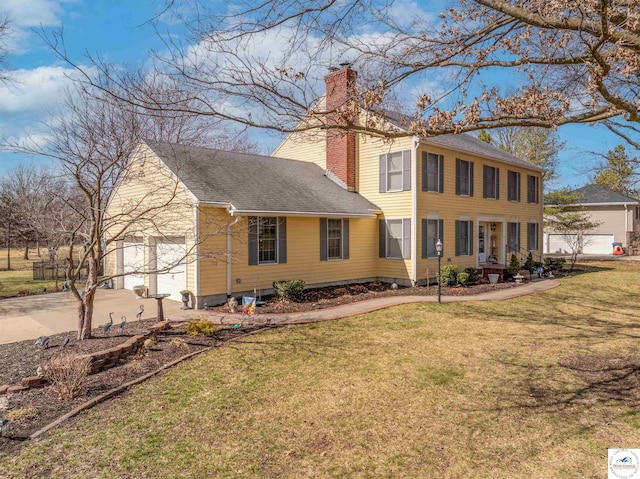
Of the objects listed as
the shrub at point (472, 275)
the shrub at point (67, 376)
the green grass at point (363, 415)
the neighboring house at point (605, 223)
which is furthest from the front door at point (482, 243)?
the neighboring house at point (605, 223)

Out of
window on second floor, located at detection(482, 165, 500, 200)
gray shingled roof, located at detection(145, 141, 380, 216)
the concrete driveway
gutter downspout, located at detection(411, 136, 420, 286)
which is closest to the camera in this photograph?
the concrete driveway

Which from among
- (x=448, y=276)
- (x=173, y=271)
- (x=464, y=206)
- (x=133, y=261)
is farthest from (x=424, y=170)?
(x=133, y=261)

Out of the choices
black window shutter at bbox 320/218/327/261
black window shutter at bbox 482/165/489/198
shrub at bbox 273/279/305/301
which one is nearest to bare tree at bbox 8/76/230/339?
shrub at bbox 273/279/305/301

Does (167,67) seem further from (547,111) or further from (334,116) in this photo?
(547,111)

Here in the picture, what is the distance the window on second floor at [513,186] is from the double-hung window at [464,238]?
13.3 feet

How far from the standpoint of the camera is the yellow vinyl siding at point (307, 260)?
40.3 feet

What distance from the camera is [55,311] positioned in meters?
11.2

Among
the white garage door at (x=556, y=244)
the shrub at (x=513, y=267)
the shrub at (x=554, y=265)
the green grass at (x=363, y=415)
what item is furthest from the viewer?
the white garage door at (x=556, y=244)

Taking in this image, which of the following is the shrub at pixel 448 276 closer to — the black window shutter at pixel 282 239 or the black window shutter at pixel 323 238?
the black window shutter at pixel 323 238

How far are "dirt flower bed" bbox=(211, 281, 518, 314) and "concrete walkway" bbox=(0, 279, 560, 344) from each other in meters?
0.49

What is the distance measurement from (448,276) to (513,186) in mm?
8425

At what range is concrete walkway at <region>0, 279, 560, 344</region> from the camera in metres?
9.37

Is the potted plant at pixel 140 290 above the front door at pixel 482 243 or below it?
below

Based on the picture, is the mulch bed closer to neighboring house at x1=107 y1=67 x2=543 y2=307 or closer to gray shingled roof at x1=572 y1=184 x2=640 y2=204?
neighboring house at x1=107 y1=67 x2=543 y2=307
